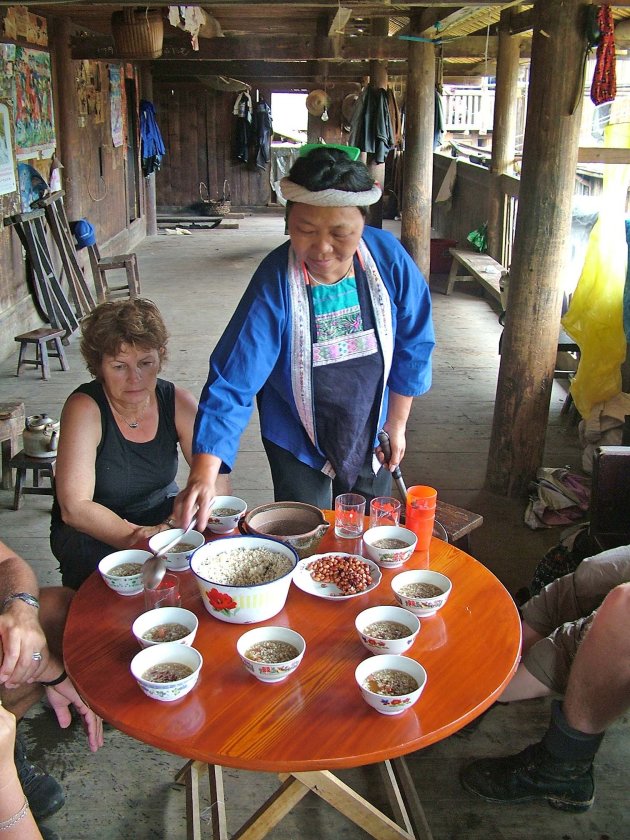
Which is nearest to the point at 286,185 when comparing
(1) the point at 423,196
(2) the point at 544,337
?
(2) the point at 544,337

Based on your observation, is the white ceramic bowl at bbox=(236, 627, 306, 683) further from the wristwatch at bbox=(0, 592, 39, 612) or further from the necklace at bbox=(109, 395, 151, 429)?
the necklace at bbox=(109, 395, 151, 429)

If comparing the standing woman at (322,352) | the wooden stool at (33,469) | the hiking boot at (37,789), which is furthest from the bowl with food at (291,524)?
the wooden stool at (33,469)

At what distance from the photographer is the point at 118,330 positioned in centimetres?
239

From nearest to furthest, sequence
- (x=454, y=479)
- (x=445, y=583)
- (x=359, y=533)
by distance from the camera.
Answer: (x=445, y=583) < (x=359, y=533) < (x=454, y=479)

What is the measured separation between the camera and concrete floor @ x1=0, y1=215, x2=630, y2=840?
2.16m

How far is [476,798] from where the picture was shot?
224cm

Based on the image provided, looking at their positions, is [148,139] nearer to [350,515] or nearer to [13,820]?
[350,515]

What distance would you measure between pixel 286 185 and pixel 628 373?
3.17 m

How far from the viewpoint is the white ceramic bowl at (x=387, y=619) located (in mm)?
1592

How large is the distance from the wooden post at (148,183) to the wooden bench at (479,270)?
6294 mm

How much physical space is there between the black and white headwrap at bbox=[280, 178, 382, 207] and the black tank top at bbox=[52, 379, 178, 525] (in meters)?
0.79

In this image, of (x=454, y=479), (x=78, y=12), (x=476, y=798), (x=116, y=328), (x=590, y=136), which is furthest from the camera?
(x=590, y=136)

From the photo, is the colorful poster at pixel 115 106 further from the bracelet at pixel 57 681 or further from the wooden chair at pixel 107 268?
the bracelet at pixel 57 681

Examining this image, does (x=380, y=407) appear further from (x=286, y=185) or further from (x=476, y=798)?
(x=476, y=798)
